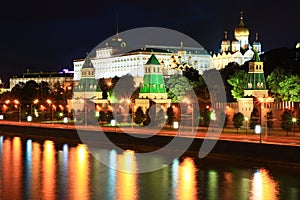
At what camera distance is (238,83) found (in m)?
54.5

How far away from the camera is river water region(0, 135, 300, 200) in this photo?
679 inches

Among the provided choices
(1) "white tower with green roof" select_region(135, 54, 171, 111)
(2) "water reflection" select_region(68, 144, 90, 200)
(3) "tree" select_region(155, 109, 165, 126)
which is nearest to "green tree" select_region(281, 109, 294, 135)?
(3) "tree" select_region(155, 109, 165, 126)

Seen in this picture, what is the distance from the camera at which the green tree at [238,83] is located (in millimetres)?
53938

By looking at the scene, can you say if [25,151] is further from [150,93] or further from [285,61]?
[285,61]

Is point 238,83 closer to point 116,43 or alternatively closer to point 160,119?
point 160,119

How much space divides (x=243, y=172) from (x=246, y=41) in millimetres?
79864

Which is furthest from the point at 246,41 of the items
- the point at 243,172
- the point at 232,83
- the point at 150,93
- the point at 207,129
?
the point at 243,172

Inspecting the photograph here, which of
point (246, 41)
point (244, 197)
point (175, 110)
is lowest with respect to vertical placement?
point (244, 197)

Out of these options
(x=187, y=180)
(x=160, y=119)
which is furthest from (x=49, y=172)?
(x=160, y=119)

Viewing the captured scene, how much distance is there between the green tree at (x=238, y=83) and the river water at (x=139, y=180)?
29.1 m

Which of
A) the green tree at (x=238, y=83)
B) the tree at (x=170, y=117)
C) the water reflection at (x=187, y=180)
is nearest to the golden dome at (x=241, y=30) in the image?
the green tree at (x=238, y=83)

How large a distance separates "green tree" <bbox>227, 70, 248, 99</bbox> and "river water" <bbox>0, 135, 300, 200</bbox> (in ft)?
95.4

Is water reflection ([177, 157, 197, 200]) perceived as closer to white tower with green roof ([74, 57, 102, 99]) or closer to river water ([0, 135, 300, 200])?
river water ([0, 135, 300, 200])

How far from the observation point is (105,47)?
431 feet
